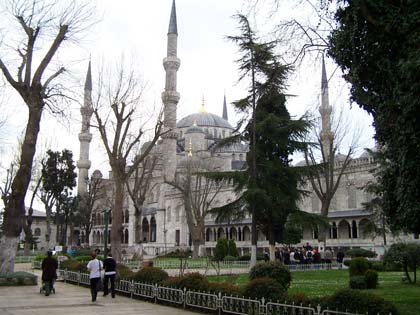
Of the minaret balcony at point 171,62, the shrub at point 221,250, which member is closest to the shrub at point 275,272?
the shrub at point 221,250

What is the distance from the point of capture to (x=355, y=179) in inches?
1736

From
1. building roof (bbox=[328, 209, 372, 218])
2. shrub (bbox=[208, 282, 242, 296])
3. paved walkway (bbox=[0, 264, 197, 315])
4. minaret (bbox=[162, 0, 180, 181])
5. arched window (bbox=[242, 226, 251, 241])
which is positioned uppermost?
minaret (bbox=[162, 0, 180, 181])

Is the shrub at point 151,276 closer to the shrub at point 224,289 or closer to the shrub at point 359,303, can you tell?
the shrub at point 224,289

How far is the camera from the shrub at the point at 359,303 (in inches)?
298

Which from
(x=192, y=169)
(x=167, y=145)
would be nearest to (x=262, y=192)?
(x=192, y=169)

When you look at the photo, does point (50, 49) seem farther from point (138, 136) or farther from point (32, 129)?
point (138, 136)

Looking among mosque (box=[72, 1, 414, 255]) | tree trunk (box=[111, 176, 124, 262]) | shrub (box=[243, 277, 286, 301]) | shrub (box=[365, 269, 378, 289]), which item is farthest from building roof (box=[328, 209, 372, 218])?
shrub (box=[243, 277, 286, 301])

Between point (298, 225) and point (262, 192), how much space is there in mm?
2923

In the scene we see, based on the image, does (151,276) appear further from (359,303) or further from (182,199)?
(182,199)

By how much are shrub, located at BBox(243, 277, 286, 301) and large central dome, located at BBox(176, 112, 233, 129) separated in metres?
71.3

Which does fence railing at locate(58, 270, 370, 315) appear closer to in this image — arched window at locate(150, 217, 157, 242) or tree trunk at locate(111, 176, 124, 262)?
tree trunk at locate(111, 176, 124, 262)

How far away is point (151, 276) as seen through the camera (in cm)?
1287

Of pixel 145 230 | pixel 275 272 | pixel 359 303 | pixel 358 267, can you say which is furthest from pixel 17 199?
pixel 145 230

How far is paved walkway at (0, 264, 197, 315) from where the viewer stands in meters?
10.2
